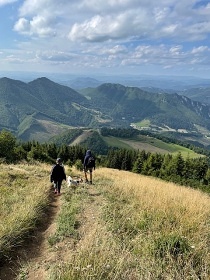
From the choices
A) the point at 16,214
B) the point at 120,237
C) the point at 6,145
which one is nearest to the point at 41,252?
the point at 16,214

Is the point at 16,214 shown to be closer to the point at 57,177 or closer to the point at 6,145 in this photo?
the point at 57,177

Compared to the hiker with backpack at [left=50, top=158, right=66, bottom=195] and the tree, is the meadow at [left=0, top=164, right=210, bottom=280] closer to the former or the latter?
the hiker with backpack at [left=50, top=158, right=66, bottom=195]

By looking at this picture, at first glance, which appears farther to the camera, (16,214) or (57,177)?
(57,177)

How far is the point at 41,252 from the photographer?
7.54m

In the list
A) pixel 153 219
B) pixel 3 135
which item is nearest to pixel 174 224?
pixel 153 219

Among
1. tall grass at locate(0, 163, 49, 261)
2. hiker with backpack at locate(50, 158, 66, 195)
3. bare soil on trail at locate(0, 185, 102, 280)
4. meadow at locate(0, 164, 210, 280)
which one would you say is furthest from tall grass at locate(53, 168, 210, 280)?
hiker with backpack at locate(50, 158, 66, 195)

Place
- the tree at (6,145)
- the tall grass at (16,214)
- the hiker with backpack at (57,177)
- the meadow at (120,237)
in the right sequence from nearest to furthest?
the meadow at (120,237) → the tall grass at (16,214) → the hiker with backpack at (57,177) → the tree at (6,145)

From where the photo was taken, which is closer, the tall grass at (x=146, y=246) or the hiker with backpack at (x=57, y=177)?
the tall grass at (x=146, y=246)

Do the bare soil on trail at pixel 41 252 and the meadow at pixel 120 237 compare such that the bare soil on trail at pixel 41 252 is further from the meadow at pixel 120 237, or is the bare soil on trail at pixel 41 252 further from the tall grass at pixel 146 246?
the tall grass at pixel 146 246

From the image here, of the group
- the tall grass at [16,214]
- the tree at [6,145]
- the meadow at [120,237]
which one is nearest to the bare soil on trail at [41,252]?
the meadow at [120,237]

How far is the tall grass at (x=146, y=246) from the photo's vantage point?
5473 millimetres

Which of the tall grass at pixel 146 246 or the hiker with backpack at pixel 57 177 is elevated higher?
the tall grass at pixel 146 246

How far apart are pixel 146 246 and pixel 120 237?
960mm

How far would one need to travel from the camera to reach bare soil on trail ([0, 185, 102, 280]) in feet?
20.7
